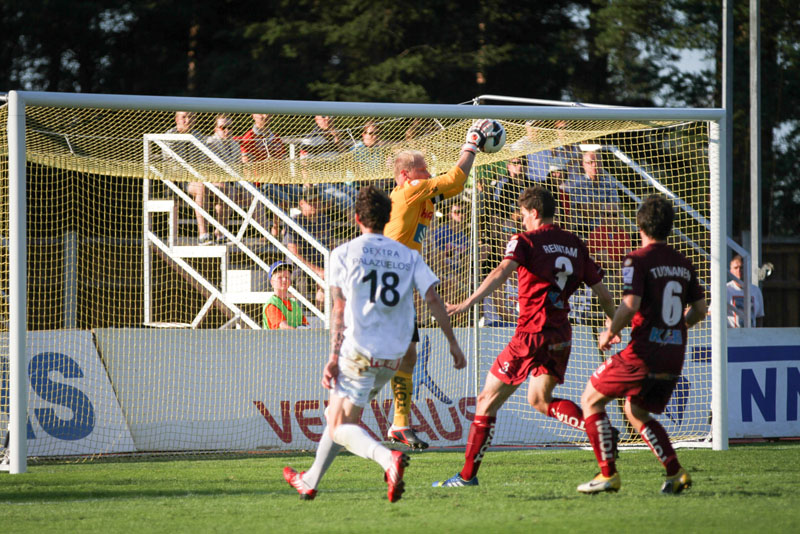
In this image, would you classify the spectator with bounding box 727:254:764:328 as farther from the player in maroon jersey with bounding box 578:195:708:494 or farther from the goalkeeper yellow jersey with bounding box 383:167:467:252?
the player in maroon jersey with bounding box 578:195:708:494

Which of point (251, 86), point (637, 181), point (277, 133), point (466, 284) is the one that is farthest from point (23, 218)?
point (251, 86)

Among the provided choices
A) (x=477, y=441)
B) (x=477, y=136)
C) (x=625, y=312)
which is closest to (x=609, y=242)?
(x=477, y=136)

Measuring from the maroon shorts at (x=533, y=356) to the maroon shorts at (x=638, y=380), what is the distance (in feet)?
1.15

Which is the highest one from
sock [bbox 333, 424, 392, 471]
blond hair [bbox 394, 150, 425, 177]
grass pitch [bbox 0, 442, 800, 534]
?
blond hair [bbox 394, 150, 425, 177]

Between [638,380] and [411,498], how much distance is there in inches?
62.6

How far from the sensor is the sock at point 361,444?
6.01 metres

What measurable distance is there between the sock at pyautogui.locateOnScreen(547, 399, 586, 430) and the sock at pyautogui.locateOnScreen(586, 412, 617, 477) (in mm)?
299

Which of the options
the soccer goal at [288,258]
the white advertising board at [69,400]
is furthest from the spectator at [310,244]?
the white advertising board at [69,400]

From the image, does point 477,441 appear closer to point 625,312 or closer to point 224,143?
point 625,312

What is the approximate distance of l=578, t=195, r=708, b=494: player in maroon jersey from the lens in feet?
21.5

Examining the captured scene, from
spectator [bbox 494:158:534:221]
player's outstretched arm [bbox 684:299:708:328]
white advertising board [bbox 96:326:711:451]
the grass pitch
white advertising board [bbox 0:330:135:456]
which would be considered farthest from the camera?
spectator [bbox 494:158:534:221]

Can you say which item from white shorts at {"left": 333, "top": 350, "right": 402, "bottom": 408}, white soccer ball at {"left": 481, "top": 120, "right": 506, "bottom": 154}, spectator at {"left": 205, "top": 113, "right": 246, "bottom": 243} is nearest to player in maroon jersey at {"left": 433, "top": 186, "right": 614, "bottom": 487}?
white shorts at {"left": 333, "top": 350, "right": 402, "bottom": 408}

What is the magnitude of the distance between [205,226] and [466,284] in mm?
4069

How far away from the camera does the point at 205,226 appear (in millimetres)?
14391
